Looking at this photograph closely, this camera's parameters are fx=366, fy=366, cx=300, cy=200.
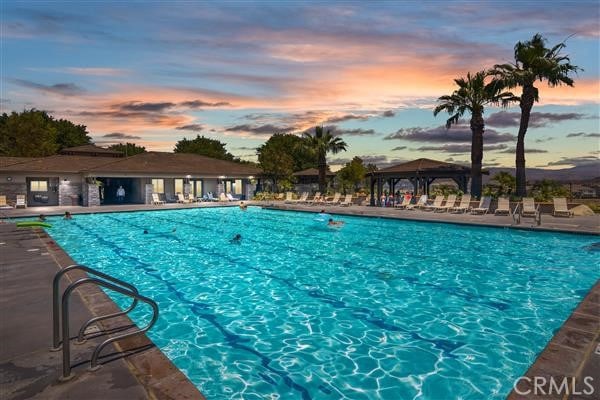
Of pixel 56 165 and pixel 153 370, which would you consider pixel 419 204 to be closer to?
pixel 153 370

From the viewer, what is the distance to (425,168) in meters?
A: 25.8

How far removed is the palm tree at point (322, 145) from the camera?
124 feet

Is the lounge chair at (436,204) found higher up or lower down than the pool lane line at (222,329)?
higher up

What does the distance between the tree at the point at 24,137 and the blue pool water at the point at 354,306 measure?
150 feet

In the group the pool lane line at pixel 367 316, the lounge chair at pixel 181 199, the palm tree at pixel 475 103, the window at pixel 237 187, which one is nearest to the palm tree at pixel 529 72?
the palm tree at pixel 475 103

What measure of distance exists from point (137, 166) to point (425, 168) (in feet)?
76.4

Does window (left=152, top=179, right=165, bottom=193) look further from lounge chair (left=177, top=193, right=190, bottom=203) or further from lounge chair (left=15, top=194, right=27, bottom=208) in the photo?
lounge chair (left=15, top=194, right=27, bottom=208)

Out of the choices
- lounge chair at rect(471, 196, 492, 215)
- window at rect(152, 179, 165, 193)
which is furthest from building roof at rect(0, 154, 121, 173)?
lounge chair at rect(471, 196, 492, 215)

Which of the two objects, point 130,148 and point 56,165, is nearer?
point 56,165

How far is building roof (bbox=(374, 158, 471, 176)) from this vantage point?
83.4ft

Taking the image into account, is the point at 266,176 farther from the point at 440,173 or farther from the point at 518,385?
the point at 518,385

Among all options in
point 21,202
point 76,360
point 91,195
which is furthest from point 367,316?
point 21,202

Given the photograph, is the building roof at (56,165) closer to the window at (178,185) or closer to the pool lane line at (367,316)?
the window at (178,185)

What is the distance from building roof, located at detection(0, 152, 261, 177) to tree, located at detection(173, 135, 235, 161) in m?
43.2
